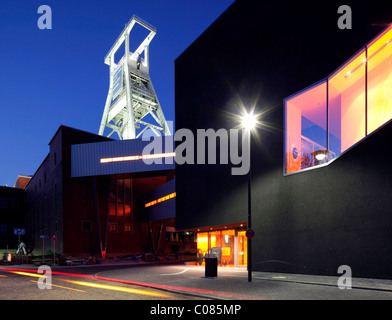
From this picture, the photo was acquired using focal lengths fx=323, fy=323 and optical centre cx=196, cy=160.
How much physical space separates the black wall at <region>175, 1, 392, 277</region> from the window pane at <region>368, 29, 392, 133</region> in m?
0.47

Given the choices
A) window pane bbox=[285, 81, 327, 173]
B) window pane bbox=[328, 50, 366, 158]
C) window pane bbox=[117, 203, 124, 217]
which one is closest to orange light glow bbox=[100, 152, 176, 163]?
window pane bbox=[117, 203, 124, 217]

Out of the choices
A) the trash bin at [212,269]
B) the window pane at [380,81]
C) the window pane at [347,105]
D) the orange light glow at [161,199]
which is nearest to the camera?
the window pane at [380,81]

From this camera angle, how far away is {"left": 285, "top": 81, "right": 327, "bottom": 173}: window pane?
15.9 metres

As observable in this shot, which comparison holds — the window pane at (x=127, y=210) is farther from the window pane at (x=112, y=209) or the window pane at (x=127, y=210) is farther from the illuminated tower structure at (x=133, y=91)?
the illuminated tower structure at (x=133, y=91)

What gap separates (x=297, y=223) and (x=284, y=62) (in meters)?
8.86

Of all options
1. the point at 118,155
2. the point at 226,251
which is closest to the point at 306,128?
the point at 226,251

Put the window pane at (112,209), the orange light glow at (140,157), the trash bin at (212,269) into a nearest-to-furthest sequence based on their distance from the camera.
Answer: the trash bin at (212,269)
the orange light glow at (140,157)
the window pane at (112,209)

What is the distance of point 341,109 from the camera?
15266mm

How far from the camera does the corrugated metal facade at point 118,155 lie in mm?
37562

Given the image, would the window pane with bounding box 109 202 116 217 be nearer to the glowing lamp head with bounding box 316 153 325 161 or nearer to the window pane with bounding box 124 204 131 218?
the window pane with bounding box 124 204 131 218

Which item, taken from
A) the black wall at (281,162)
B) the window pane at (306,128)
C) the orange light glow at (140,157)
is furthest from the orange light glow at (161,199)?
the window pane at (306,128)
